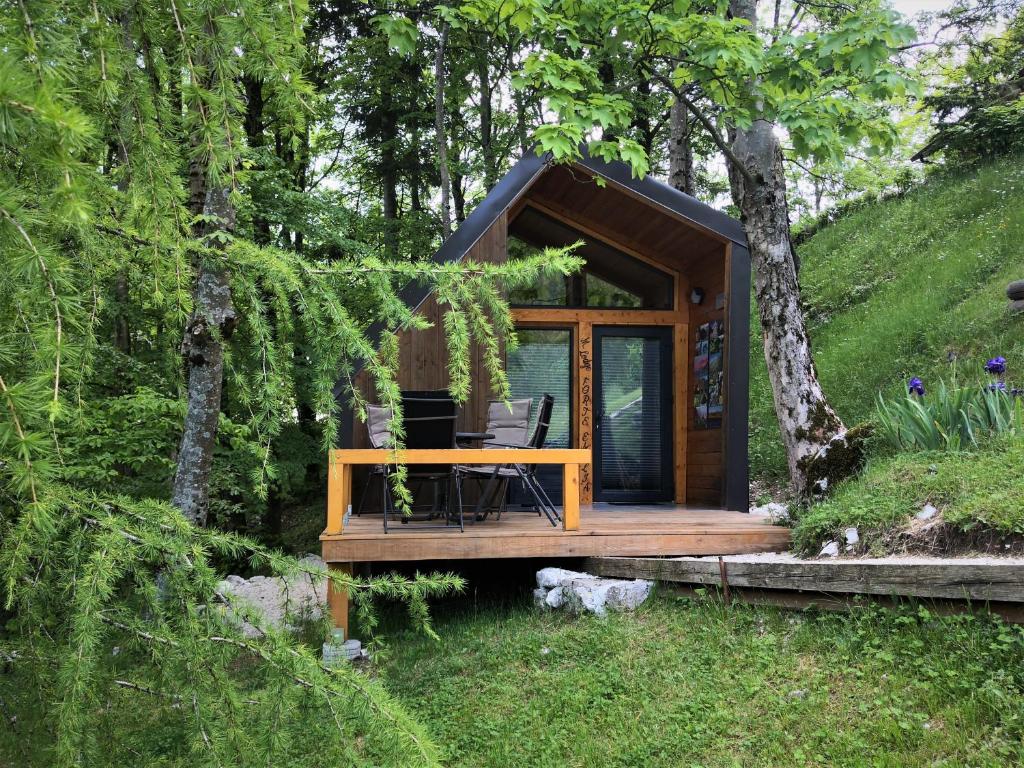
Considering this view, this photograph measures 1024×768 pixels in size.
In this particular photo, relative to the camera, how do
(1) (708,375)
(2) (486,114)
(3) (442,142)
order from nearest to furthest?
(1) (708,375) < (3) (442,142) < (2) (486,114)

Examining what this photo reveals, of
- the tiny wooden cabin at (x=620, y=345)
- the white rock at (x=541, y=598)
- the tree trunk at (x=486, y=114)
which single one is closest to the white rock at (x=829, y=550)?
the white rock at (x=541, y=598)

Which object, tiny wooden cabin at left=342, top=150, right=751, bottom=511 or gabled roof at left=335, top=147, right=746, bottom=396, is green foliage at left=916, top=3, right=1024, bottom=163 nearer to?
tiny wooden cabin at left=342, top=150, right=751, bottom=511

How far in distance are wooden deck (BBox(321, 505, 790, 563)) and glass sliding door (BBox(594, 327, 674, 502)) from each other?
7.67 feet

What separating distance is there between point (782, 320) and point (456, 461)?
105 inches

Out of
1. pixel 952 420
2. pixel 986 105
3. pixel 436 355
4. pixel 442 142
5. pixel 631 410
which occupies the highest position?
pixel 986 105

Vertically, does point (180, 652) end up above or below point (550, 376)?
below

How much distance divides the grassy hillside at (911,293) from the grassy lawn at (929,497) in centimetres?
398

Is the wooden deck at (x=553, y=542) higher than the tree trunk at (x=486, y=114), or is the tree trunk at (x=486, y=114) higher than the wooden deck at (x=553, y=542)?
the tree trunk at (x=486, y=114)

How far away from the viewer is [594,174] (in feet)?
22.3

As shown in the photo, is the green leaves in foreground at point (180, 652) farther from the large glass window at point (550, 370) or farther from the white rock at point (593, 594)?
the large glass window at point (550, 370)

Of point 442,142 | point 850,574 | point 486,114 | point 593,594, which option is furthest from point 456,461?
point 486,114

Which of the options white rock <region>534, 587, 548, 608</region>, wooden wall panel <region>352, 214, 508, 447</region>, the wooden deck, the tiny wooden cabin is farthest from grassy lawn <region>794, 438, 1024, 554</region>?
wooden wall panel <region>352, 214, 508, 447</region>

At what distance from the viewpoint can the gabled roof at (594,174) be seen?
680cm

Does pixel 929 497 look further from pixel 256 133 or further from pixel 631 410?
pixel 256 133
